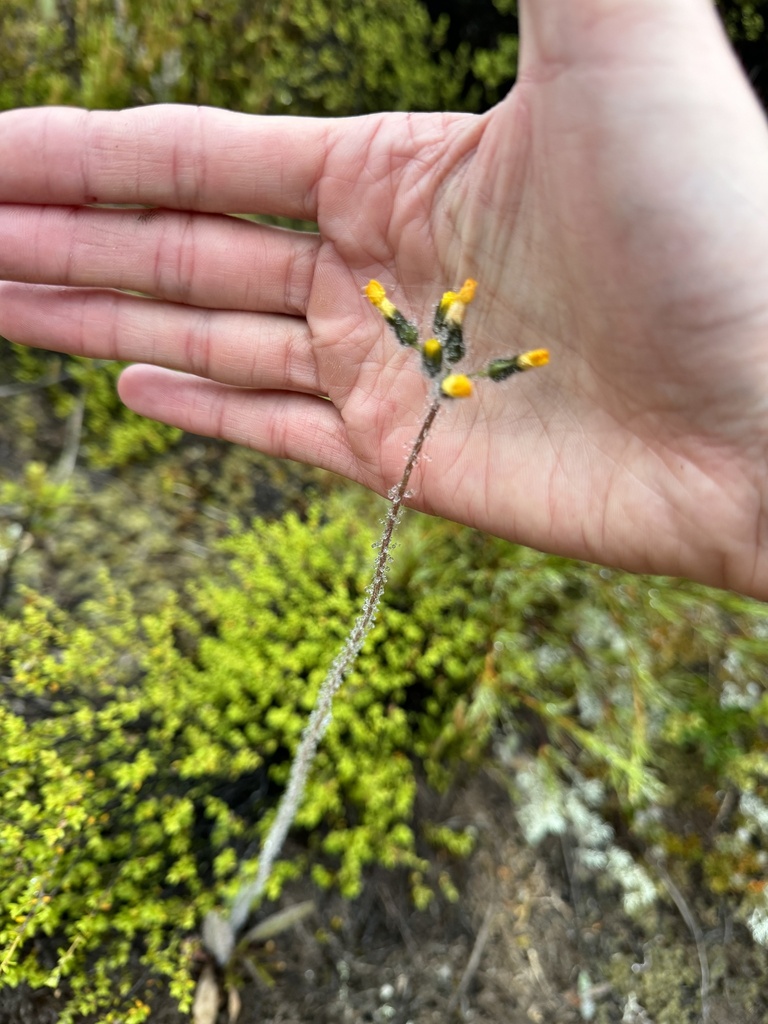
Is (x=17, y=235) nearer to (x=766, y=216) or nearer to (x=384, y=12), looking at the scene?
(x=766, y=216)

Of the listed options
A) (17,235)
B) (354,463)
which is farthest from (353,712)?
(17,235)

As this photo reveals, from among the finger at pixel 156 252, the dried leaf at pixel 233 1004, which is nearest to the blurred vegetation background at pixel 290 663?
the dried leaf at pixel 233 1004

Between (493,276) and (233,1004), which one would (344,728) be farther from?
(493,276)

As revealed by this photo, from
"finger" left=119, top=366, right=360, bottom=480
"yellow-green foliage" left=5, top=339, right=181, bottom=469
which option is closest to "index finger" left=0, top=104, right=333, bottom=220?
"finger" left=119, top=366, right=360, bottom=480

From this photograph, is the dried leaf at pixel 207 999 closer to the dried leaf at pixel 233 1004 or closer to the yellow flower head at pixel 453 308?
the dried leaf at pixel 233 1004

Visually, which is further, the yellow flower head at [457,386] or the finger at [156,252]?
the finger at [156,252]

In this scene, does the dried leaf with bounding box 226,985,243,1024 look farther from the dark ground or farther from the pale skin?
the pale skin

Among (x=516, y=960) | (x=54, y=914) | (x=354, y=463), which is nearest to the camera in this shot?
(x=54, y=914)

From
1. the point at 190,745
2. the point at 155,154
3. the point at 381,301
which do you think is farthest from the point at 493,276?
the point at 190,745
